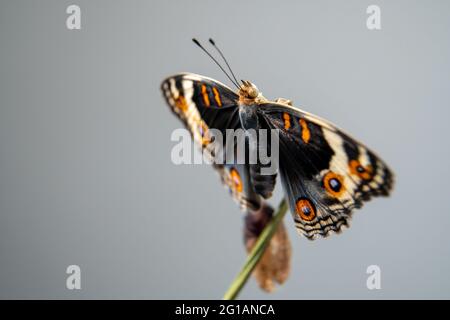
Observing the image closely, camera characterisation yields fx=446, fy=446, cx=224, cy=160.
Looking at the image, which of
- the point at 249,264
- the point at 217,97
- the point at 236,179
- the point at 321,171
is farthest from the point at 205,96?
the point at 249,264

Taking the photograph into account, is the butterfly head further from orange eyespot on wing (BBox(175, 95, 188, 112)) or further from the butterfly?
orange eyespot on wing (BBox(175, 95, 188, 112))

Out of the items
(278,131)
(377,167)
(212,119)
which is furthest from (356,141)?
(212,119)

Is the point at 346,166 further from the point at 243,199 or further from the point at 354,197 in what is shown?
the point at 243,199

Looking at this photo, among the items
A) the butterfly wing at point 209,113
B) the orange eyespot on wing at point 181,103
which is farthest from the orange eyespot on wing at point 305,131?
the orange eyespot on wing at point 181,103

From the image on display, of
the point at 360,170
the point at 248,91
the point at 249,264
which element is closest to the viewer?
the point at 249,264

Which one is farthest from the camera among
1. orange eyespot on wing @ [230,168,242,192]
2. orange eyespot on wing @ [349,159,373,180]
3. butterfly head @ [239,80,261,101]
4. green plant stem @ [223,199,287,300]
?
orange eyespot on wing @ [230,168,242,192]

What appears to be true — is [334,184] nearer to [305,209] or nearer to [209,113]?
[305,209]

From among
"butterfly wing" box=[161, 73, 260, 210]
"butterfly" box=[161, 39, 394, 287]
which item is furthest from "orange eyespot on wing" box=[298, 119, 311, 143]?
"butterfly wing" box=[161, 73, 260, 210]
